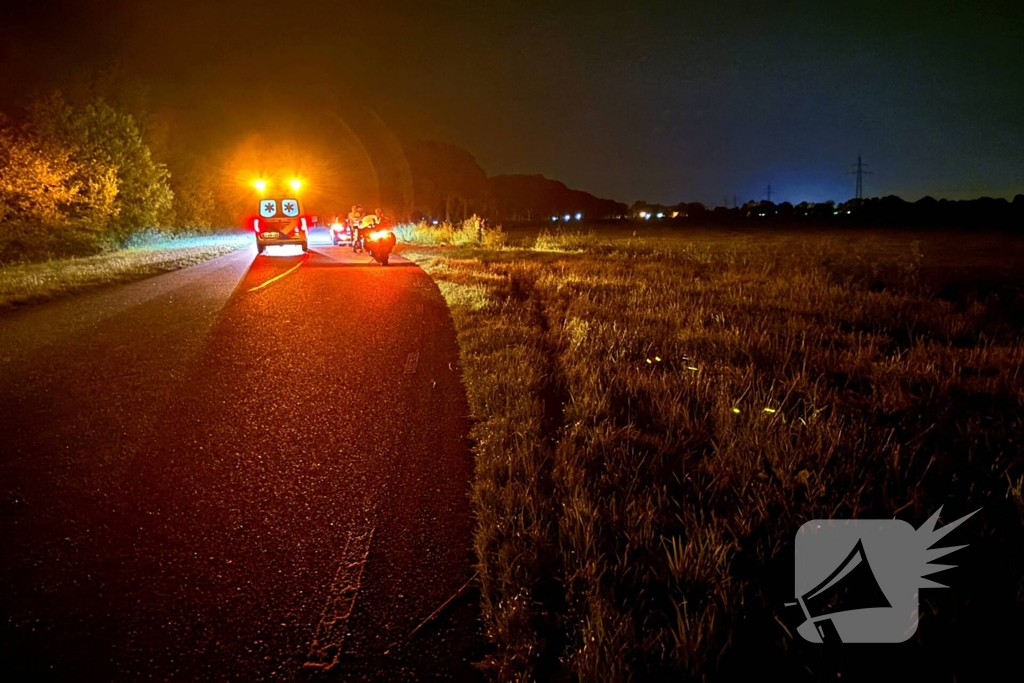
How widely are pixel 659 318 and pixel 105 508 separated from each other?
699 centimetres

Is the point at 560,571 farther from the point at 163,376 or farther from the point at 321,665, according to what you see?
the point at 163,376

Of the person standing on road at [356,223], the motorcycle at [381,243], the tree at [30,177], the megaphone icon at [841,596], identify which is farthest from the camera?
the person standing on road at [356,223]

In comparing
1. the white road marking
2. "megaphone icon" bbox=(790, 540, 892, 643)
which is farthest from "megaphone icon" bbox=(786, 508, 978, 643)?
the white road marking

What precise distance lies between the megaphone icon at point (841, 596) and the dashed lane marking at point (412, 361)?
4.28 m

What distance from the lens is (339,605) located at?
231cm

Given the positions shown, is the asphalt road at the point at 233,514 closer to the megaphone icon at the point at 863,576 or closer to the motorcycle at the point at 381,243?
the megaphone icon at the point at 863,576

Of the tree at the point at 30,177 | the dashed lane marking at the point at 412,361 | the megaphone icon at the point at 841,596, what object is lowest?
the megaphone icon at the point at 841,596

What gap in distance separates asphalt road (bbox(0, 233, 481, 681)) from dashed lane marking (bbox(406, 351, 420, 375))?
44 mm

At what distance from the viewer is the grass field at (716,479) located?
6.59ft

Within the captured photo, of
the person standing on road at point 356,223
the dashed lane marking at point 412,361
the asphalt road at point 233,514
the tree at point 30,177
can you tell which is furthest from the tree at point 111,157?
the dashed lane marking at point 412,361

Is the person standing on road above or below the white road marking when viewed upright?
above

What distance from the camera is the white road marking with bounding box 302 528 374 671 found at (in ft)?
6.76

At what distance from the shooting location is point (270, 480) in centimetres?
336

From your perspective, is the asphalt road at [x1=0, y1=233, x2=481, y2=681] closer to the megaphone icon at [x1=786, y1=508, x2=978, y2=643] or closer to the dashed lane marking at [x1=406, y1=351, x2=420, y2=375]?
the dashed lane marking at [x1=406, y1=351, x2=420, y2=375]
